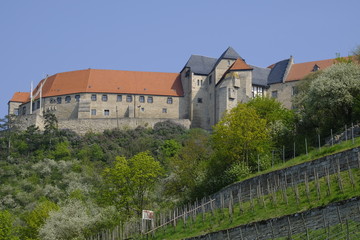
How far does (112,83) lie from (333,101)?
55722mm

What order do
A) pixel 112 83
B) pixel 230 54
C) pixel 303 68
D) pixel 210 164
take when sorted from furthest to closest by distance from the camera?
pixel 112 83, pixel 230 54, pixel 303 68, pixel 210 164

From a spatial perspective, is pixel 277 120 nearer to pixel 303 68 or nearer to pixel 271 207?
pixel 271 207

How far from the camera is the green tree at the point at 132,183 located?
1770 inches

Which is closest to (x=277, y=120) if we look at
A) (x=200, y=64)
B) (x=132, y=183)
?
(x=132, y=183)

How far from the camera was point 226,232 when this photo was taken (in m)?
28.6

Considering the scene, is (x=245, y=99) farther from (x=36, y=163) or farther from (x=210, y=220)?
(x=210, y=220)

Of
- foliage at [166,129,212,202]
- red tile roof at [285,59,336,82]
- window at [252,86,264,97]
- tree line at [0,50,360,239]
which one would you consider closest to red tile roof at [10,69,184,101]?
window at [252,86,264,97]

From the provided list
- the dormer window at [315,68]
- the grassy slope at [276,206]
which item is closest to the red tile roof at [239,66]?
the dormer window at [315,68]

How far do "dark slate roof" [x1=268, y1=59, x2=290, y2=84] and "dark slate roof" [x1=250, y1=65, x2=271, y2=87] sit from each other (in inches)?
21.2

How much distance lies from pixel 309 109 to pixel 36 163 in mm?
42830

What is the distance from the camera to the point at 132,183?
45531 mm

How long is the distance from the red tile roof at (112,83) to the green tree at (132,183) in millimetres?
47722

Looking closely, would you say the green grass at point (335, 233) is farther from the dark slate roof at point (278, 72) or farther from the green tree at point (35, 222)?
the dark slate roof at point (278, 72)

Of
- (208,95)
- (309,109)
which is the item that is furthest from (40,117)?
(309,109)
